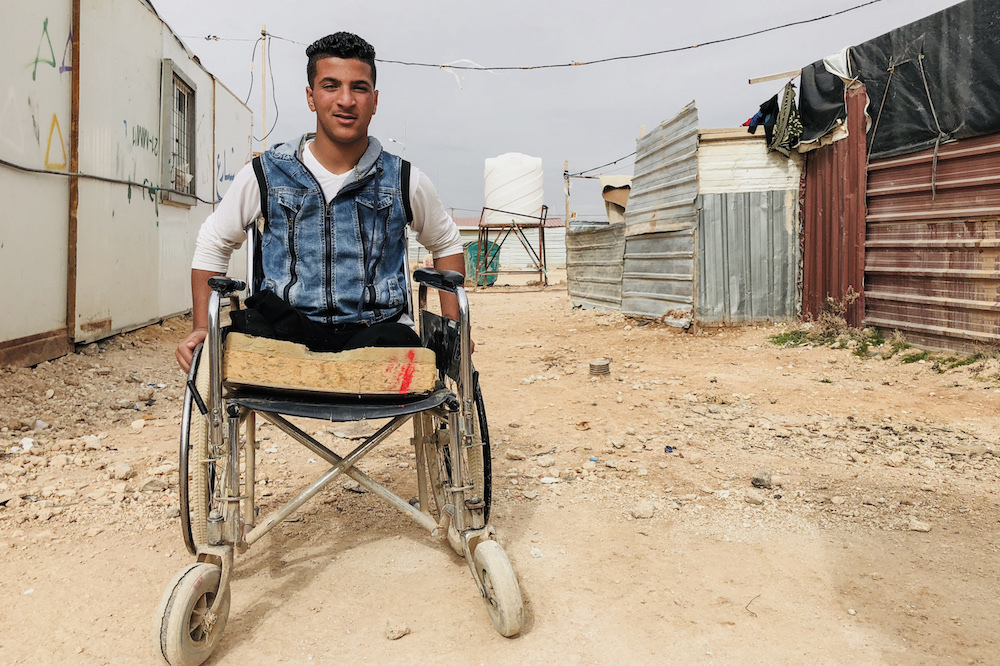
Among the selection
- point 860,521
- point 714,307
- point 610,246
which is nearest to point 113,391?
point 860,521

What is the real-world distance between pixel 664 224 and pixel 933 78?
12.3ft

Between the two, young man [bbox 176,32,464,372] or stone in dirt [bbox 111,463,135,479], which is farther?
stone in dirt [bbox 111,463,135,479]

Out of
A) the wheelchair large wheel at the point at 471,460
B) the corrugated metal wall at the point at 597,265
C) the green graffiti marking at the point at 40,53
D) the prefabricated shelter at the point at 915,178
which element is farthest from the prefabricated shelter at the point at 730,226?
the wheelchair large wheel at the point at 471,460

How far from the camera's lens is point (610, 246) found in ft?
38.9

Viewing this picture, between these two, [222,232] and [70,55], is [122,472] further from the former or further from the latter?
[70,55]

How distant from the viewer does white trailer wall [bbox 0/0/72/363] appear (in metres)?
4.79

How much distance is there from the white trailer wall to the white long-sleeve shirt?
345cm

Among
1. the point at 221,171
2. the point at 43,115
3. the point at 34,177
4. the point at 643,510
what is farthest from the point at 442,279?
the point at 221,171

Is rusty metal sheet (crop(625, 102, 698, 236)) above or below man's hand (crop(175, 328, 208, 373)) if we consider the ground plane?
above

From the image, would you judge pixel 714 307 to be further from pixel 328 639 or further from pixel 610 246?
pixel 328 639

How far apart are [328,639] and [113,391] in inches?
157

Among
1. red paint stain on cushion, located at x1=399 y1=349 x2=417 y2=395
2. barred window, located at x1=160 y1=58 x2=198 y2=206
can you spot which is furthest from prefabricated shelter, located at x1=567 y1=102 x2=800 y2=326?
red paint stain on cushion, located at x1=399 y1=349 x2=417 y2=395

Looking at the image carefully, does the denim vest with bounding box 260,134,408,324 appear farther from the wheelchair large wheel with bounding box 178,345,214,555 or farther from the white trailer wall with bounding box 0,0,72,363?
the white trailer wall with bounding box 0,0,72,363

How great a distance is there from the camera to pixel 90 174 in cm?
596
